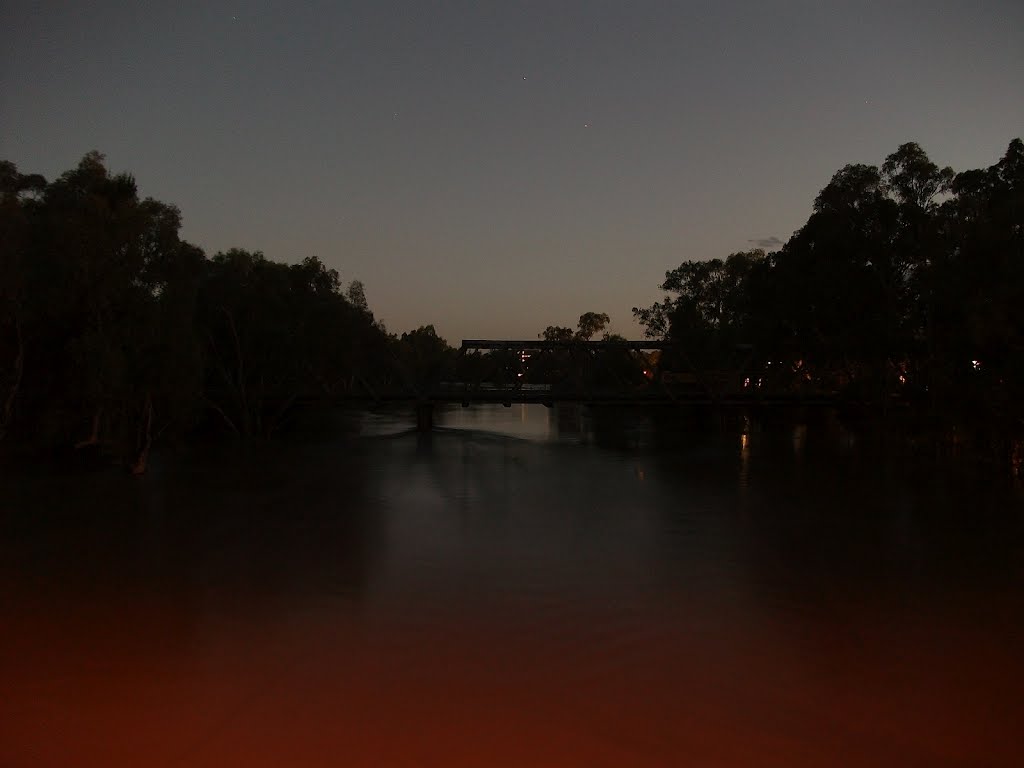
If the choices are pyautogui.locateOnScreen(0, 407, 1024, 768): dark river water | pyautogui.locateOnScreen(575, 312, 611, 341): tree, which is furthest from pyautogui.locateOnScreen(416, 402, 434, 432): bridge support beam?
pyautogui.locateOnScreen(575, 312, 611, 341): tree

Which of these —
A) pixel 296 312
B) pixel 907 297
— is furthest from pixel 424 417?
pixel 907 297

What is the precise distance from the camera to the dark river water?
9.41 m

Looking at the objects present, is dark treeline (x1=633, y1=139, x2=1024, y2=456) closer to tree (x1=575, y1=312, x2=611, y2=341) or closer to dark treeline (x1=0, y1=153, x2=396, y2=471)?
dark treeline (x1=0, y1=153, x2=396, y2=471)

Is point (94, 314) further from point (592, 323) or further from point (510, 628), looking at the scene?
point (592, 323)

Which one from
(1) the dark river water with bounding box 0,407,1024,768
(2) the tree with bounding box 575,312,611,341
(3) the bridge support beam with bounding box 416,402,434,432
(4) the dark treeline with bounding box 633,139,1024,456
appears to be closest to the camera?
(1) the dark river water with bounding box 0,407,1024,768

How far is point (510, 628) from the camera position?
13.3 meters

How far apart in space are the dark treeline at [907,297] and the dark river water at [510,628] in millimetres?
4226

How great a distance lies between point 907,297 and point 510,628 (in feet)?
119

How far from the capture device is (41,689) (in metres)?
10.6

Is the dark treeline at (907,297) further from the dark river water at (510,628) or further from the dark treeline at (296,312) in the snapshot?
the dark river water at (510,628)

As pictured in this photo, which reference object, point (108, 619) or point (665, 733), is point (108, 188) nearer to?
point (108, 619)

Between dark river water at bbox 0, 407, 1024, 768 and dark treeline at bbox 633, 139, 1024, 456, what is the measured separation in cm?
423

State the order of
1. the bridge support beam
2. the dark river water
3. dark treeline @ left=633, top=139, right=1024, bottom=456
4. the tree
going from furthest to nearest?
the tree
the bridge support beam
dark treeline @ left=633, top=139, right=1024, bottom=456
the dark river water

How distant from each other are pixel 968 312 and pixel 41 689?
24.5 meters
